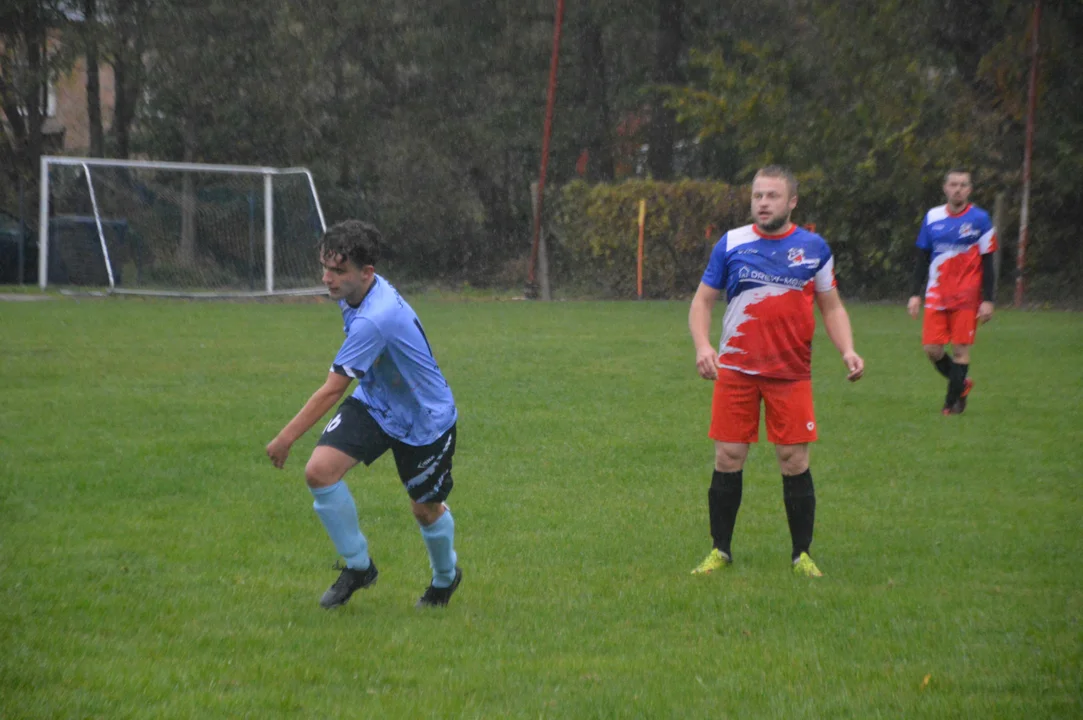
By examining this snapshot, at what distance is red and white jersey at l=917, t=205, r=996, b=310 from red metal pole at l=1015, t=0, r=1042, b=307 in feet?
42.6

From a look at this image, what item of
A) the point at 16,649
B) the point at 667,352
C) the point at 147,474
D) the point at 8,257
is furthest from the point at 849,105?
the point at 16,649

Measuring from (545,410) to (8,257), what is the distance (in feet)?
57.6

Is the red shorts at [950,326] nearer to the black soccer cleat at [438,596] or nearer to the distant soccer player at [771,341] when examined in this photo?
the distant soccer player at [771,341]

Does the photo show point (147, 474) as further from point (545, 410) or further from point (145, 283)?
point (145, 283)

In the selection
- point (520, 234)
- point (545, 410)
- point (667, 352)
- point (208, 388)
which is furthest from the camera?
point (520, 234)

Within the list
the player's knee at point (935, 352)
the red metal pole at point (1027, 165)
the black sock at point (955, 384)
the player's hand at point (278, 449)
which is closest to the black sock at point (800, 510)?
the player's hand at point (278, 449)

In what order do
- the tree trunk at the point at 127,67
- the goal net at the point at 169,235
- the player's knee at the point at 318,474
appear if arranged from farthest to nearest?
the tree trunk at the point at 127,67 → the goal net at the point at 169,235 → the player's knee at the point at 318,474

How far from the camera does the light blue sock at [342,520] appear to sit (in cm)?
532

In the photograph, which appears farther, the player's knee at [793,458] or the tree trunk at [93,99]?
the tree trunk at [93,99]

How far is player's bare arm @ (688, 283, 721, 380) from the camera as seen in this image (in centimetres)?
580

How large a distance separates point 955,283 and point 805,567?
19.7 ft

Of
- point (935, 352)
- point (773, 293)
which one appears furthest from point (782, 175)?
point (935, 352)

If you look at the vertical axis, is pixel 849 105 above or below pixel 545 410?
above

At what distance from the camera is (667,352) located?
1584 cm
